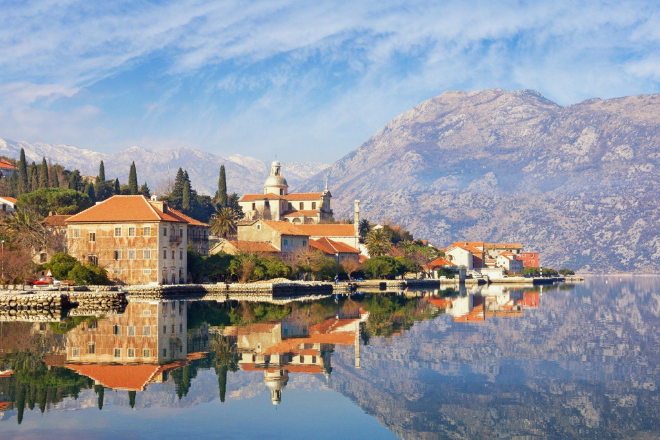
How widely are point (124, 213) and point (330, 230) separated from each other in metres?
51.4

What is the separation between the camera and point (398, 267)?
4203 inches

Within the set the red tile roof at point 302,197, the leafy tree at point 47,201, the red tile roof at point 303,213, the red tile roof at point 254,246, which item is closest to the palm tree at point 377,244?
the red tile roof at point 303,213

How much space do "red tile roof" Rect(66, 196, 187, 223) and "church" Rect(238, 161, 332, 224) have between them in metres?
64.6

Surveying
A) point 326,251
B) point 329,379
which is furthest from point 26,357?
point 326,251

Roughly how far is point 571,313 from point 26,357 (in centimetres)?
3861

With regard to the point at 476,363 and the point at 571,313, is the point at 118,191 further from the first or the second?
the point at 476,363

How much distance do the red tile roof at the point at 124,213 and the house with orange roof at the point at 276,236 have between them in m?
20.2

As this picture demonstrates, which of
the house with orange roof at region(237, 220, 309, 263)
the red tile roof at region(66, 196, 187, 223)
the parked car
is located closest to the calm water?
the parked car

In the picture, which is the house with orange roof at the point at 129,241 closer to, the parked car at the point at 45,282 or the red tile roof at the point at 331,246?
the parked car at the point at 45,282

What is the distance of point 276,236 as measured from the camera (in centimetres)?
9219

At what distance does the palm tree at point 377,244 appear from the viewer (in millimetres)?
116706

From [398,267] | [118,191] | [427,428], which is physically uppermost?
[118,191]

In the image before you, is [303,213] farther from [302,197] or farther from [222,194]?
[222,194]

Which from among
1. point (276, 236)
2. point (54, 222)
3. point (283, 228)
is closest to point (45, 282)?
point (54, 222)
